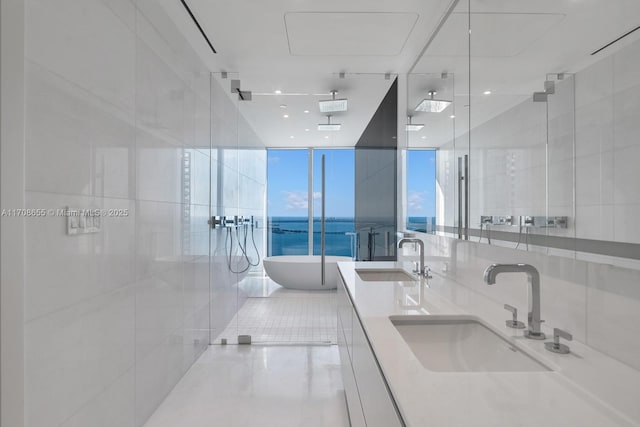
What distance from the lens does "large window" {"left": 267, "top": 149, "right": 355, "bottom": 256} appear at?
14.0ft

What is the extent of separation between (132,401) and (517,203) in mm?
2225

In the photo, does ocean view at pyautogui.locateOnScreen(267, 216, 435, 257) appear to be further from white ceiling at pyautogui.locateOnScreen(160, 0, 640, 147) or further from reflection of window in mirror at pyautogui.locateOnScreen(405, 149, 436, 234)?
reflection of window in mirror at pyautogui.locateOnScreen(405, 149, 436, 234)

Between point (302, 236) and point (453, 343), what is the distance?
3840 mm

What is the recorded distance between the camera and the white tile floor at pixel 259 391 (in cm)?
217

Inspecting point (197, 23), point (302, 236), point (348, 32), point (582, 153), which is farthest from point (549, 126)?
point (302, 236)

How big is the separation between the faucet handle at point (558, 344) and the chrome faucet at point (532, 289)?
0.07 m

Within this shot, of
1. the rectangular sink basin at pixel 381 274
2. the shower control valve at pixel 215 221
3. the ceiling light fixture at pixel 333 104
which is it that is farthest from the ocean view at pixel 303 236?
the rectangular sink basin at pixel 381 274

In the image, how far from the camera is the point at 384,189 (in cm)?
396

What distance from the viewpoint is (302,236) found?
5.08 metres

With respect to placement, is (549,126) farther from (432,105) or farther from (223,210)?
(223,210)

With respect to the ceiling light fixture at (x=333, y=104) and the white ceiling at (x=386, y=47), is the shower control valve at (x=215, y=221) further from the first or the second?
the ceiling light fixture at (x=333, y=104)

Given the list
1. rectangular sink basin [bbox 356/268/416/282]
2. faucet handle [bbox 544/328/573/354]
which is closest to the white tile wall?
faucet handle [bbox 544/328/573/354]

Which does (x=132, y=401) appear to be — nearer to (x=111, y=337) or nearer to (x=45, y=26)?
(x=111, y=337)

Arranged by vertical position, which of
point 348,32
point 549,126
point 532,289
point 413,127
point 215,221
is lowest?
point 532,289
